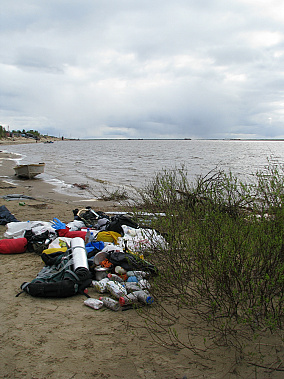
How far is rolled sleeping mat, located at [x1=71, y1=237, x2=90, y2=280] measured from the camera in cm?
415

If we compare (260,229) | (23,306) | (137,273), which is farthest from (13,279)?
(260,229)

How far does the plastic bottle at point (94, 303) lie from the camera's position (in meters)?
3.65

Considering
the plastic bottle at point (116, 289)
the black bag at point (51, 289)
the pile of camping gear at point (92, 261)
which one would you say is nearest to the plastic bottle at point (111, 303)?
the pile of camping gear at point (92, 261)

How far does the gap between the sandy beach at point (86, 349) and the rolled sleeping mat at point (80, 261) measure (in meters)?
0.31

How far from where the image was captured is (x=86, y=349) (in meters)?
2.87

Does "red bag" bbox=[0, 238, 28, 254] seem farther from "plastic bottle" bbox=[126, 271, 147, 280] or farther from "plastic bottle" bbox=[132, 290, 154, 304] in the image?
"plastic bottle" bbox=[132, 290, 154, 304]

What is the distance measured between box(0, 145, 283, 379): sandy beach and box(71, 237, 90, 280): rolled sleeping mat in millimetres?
313

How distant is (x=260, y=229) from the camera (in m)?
2.96

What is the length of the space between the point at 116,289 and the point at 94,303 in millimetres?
341

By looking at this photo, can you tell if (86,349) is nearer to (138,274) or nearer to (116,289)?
(116,289)

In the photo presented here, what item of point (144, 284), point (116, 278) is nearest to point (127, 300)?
point (144, 284)

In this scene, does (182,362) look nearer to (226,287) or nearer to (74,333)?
(226,287)

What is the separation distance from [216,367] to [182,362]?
0.99 feet

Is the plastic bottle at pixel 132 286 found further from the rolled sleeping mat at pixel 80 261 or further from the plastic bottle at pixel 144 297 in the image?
the rolled sleeping mat at pixel 80 261
